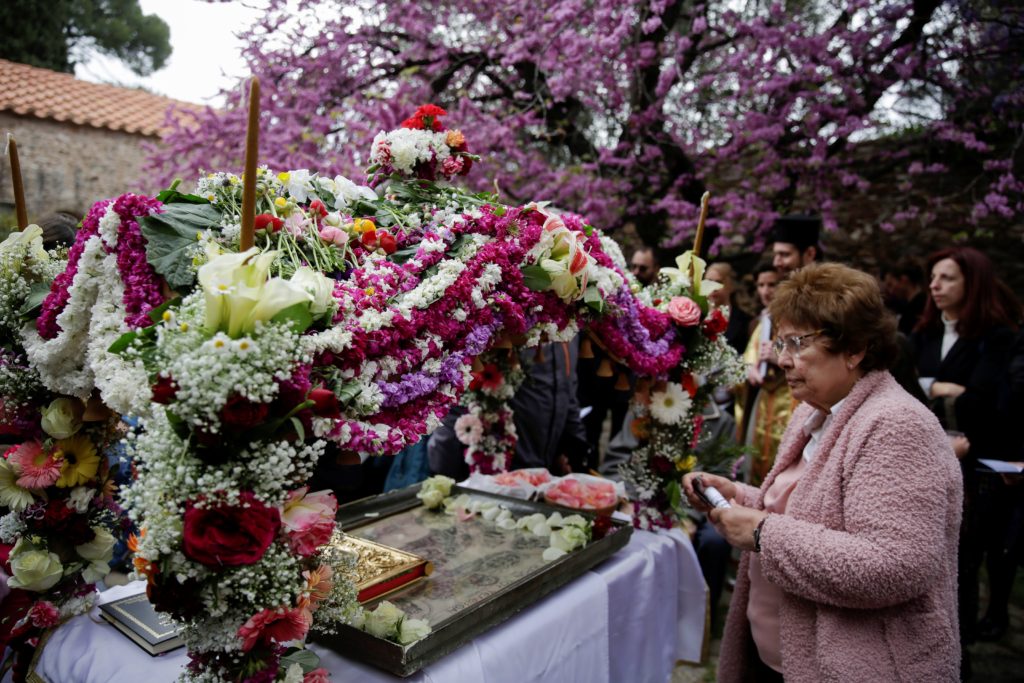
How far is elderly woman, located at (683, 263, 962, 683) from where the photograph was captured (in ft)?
5.71

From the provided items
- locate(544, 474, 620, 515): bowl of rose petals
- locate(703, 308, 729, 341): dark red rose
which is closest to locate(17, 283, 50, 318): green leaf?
locate(544, 474, 620, 515): bowl of rose petals

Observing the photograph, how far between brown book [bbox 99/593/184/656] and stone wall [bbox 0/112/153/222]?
23.7 feet

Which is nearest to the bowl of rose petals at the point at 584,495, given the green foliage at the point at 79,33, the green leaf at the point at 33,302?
the green leaf at the point at 33,302

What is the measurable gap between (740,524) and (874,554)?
0.40 meters

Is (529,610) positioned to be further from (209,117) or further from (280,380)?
(209,117)

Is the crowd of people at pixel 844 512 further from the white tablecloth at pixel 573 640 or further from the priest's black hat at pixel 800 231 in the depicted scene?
the priest's black hat at pixel 800 231

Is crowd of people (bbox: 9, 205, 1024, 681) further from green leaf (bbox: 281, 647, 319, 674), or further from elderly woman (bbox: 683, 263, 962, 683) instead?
green leaf (bbox: 281, 647, 319, 674)

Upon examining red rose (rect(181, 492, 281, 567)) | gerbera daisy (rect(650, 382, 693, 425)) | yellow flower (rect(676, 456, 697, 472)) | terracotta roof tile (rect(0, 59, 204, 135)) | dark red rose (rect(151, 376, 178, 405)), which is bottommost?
yellow flower (rect(676, 456, 697, 472))

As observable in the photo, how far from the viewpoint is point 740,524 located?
2033 millimetres

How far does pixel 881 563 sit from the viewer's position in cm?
170

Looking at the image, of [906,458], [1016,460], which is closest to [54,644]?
[906,458]

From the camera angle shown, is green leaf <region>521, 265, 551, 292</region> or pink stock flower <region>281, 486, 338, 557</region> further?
green leaf <region>521, 265, 551, 292</region>

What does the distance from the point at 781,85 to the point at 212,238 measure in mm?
6779

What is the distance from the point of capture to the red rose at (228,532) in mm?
1253
